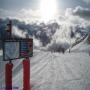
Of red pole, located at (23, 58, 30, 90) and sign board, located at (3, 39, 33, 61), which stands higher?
sign board, located at (3, 39, 33, 61)

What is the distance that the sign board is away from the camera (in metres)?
3.69

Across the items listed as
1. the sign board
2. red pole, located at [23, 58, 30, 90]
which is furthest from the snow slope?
the sign board

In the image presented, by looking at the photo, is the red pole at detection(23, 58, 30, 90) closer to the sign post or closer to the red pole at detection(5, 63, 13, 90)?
the sign post

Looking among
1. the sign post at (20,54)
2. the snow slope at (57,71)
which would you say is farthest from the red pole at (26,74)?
→ the snow slope at (57,71)

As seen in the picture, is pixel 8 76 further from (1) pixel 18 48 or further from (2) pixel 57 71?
(2) pixel 57 71

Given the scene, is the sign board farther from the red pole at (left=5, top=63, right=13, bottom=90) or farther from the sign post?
the red pole at (left=5, top=63, right=13, bottom=90)

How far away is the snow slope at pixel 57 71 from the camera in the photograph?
3.86m

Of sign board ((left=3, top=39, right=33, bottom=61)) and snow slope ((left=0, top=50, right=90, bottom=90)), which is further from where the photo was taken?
snow slope ((left=0, top=50, right=90, bottom=90))

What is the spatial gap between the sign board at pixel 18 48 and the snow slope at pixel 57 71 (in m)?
0.30

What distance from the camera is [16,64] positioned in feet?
13.4

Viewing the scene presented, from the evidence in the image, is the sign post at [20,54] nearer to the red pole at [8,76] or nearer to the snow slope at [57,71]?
the red pole at [8,76]

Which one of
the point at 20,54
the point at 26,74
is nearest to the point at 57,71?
the point at 26,74

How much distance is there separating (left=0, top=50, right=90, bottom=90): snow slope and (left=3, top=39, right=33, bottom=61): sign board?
296mm

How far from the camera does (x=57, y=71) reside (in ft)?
13.0
